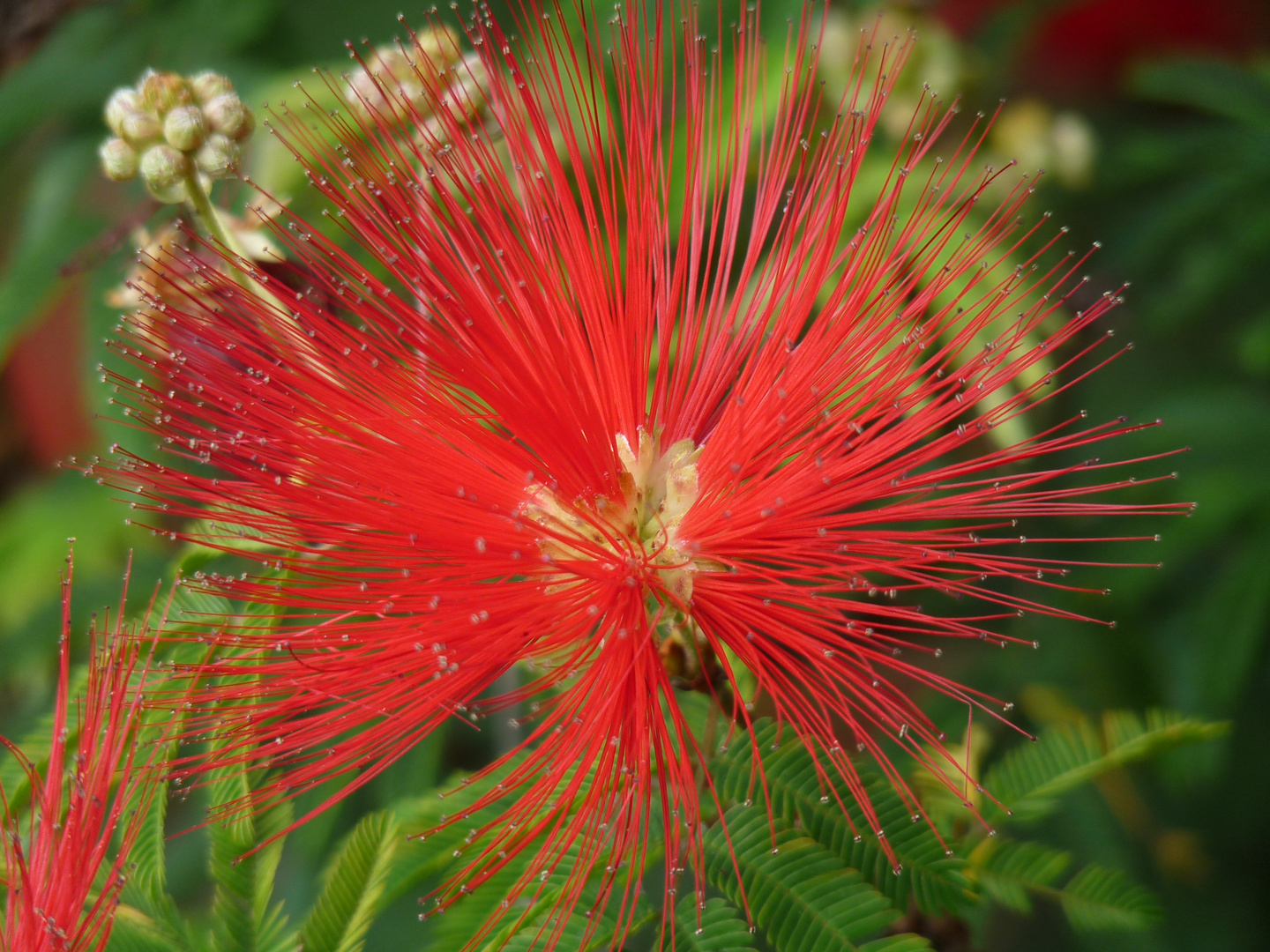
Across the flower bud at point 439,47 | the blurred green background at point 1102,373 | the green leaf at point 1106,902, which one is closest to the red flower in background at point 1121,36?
the blurred green background at point 1102,373

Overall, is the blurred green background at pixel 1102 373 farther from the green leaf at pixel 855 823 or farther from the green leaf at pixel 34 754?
the green leaf at pixel 855 823

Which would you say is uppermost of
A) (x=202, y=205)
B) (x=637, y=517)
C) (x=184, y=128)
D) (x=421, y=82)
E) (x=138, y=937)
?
(x=421, y=82)

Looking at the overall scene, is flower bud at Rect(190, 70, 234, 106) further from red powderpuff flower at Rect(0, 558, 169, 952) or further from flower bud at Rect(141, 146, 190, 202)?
red powderpuff flower at Rect(0, 558, 169, 952)

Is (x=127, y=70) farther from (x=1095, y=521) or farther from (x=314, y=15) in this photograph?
(x=1095, y=521)

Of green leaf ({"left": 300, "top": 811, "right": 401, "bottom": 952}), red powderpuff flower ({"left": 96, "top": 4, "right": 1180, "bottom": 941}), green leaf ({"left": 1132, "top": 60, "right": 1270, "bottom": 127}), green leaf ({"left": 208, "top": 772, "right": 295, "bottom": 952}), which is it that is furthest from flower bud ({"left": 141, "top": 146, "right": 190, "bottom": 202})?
green leaf ({"left": 1132, "top": 60, "right": 1270, "bottom": 127})

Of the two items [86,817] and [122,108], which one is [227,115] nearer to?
[122,108]

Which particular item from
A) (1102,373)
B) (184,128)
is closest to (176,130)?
(184,128)
